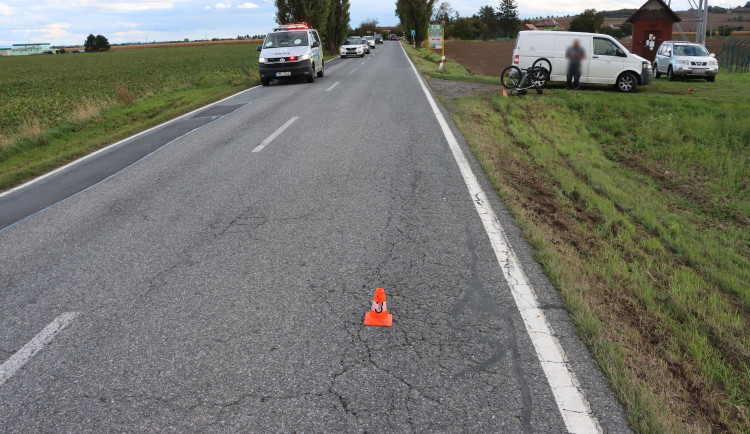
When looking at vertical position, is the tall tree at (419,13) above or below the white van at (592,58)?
above

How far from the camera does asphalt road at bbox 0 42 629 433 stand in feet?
8.82

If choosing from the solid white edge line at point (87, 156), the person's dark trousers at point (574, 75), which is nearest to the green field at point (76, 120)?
the solid white edge line at point (87, 156)

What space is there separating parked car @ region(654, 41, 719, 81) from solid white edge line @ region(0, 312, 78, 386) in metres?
22.6

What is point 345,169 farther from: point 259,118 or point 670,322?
point 259,118

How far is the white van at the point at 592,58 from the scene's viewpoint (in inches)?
657

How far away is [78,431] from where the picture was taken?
2.59 m

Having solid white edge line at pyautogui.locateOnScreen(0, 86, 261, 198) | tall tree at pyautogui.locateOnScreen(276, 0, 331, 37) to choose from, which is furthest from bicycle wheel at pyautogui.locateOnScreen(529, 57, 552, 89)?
tall tree at pyautogui.locateOnScreen(276, 0, 331, 37)

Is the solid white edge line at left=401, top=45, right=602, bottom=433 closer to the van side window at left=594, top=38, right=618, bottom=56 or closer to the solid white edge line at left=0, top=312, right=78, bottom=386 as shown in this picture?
the solid white edge line at left=0, top=312, right=78, bottom=386

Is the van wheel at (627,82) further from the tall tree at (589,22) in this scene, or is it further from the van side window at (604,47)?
the tall tree at (589,22)

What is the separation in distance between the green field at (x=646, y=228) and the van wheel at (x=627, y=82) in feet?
7.35

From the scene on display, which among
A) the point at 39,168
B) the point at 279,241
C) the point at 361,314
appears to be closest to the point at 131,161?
the point at 39,168

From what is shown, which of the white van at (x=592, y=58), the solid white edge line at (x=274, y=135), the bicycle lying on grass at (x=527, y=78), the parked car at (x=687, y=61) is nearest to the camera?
the solid white edge line at (x=274, y=135)

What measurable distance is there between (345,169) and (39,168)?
572 centimetres

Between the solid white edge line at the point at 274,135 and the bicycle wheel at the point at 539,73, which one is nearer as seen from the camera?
the solid white edge line at the point at 274,135
